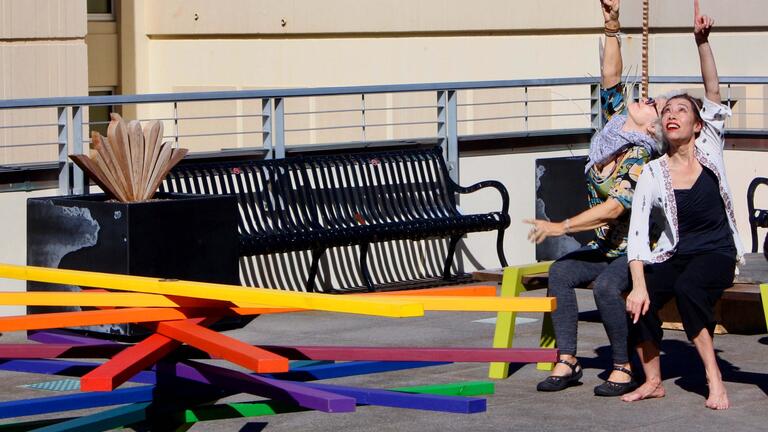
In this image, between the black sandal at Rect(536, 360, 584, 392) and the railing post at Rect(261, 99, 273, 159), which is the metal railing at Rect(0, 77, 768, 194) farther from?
the black sandal at Rect(536, 360, 584, 392)

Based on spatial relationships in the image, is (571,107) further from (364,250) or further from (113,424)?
(113,424)

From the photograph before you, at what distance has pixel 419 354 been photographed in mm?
4086

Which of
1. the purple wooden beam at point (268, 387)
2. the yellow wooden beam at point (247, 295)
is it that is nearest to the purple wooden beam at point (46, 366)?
the yellow wooden beam at point (247, 295)

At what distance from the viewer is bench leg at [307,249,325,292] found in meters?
11.2

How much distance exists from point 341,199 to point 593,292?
13.9 feet

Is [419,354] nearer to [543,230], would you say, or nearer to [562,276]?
[543,230]

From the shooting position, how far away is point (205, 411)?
13.6 ft

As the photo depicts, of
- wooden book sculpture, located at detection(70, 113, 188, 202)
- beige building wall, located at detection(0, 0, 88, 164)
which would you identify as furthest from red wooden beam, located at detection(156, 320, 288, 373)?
beige building wall, located at detection(0, 0, 88, 164)

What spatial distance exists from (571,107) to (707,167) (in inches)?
470

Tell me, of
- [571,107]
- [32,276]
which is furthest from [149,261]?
[571,107]

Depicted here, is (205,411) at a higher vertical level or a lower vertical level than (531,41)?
lower

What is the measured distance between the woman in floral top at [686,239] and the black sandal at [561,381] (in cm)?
39

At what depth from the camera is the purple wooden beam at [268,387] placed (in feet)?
11.7

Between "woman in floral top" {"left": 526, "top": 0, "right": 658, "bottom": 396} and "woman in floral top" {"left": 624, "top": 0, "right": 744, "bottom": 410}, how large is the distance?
0.14 meters
